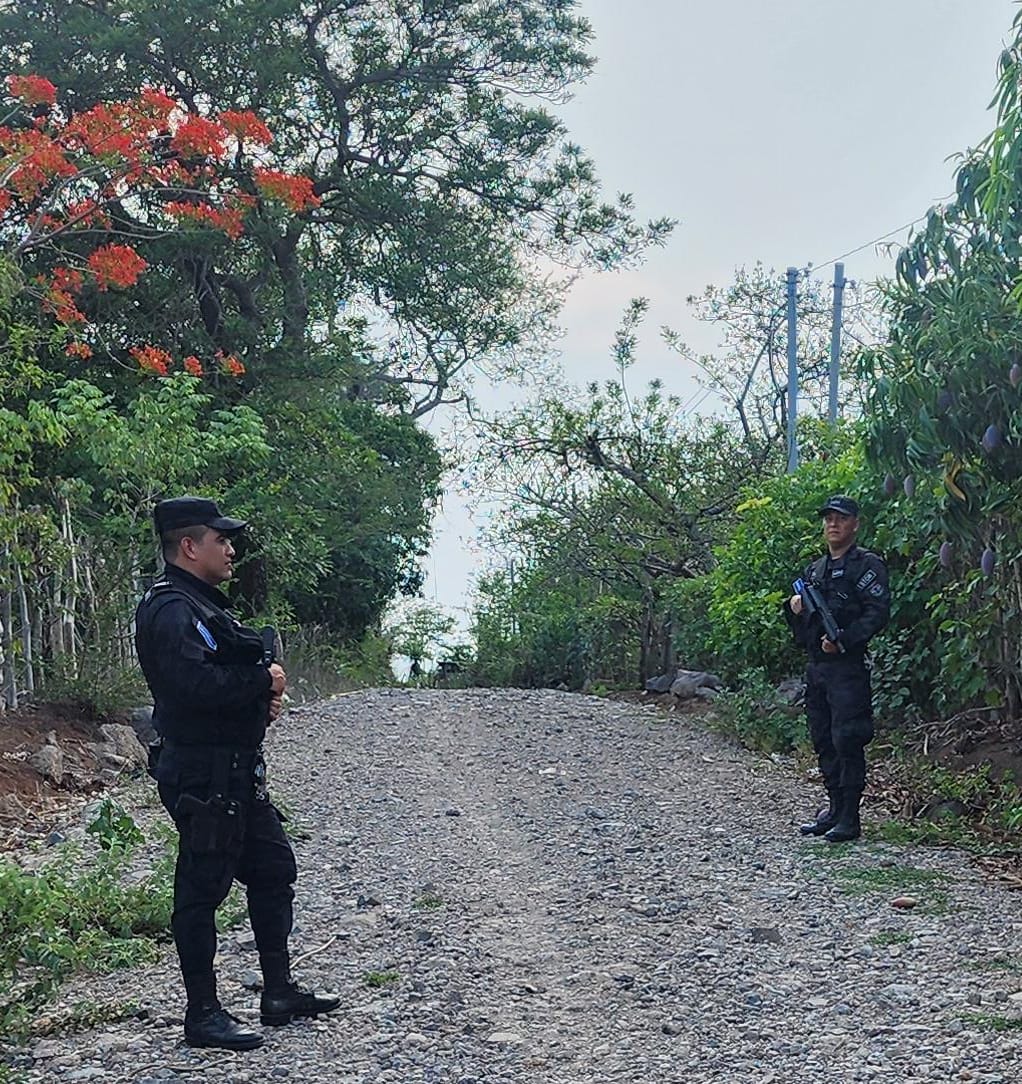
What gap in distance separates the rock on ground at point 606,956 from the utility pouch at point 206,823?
66 centimetres

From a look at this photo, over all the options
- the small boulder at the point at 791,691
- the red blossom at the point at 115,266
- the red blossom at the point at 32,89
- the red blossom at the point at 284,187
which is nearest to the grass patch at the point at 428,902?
the small boulder at the point at 791,691

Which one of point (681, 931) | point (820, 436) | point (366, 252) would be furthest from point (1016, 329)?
point (366, 252)

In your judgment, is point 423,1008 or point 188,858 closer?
point 188,858

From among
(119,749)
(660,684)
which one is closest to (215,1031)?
(119,749)

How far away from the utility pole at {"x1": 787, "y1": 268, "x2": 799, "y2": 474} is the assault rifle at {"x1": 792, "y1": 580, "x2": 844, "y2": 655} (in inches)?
392

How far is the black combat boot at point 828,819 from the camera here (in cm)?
752

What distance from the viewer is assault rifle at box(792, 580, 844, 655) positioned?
744cm

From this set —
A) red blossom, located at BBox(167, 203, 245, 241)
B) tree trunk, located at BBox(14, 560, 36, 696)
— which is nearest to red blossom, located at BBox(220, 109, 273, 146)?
red blossom, located at BBox(167, 203, 245, 241)

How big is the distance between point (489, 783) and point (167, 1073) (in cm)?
604

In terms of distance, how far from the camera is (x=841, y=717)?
7.47m

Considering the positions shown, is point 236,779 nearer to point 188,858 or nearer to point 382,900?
point 188,858

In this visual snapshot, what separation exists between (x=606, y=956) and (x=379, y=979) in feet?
3.05

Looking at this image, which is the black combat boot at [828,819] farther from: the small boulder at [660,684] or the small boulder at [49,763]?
the small boulder at [660,684]

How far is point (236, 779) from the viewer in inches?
174
